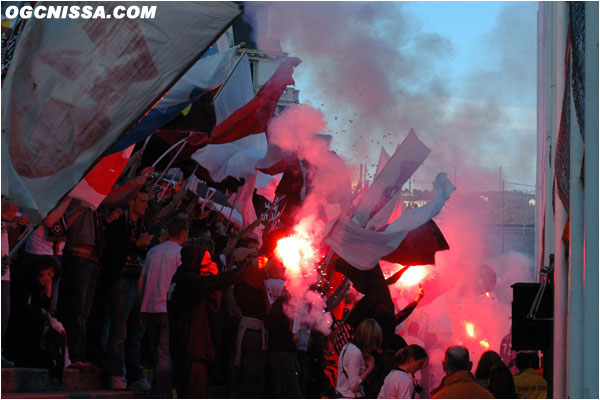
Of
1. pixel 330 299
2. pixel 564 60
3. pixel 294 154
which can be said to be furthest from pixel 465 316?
pixel 564 60

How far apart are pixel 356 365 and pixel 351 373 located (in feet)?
0.32

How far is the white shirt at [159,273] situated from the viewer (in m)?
9.88

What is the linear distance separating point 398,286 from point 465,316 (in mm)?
9168

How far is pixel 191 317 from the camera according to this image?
1004cm

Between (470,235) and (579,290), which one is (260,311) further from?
(470,235)

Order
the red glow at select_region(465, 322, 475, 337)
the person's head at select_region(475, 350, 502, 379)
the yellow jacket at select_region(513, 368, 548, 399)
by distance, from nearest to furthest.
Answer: the person's head at select_region(475, 350, 502, 379), the yellow jacket at select_region(513, 368, 548, 399), the red glow at select_region(465, 322, 475, 337)

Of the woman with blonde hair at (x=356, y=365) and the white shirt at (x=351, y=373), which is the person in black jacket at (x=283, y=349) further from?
the white shirt at (x=351, y=373)

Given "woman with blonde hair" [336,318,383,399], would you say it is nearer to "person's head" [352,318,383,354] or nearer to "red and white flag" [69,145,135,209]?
"person's head" [352,318,383,354]

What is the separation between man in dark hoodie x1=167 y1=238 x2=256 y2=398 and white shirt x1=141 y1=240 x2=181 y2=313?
0.33ft

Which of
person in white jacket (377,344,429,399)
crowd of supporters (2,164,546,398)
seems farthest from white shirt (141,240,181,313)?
person in white jacket (377,344,429,399)

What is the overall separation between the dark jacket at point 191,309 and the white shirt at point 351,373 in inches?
57.0

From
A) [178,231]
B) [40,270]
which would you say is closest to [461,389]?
[178,231]

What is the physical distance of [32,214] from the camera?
7.74 m

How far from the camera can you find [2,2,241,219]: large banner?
7867 mm
